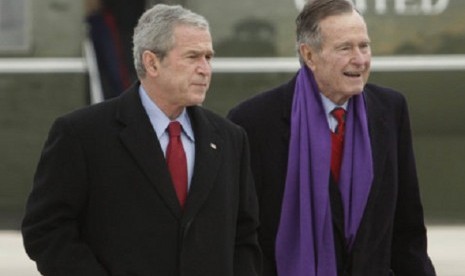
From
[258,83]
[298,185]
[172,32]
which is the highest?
[172,32]

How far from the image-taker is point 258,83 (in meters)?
7.80

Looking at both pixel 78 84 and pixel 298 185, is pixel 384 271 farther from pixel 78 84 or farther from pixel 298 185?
pixel 78 84

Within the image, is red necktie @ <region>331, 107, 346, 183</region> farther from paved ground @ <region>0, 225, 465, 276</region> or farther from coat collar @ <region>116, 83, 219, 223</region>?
paved ground @ <region>0, 225, 465, 276</region>

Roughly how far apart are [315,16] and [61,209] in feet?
3.10

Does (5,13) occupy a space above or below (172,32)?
below

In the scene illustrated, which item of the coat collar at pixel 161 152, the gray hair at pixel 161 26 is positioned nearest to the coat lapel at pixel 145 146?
the coat collar at pixel 161 152

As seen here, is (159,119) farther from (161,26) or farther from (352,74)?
(352,74)

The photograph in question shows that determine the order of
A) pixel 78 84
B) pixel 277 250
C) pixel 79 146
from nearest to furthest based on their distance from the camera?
pixel 79 146 < pixel 277 250 < pixel 78 84

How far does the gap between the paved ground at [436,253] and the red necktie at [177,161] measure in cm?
383

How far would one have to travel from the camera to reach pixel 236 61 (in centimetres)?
778

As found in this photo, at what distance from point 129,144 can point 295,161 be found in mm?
665

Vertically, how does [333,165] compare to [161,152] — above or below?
below

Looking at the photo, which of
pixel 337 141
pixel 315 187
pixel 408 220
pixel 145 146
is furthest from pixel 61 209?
pixel 408 220

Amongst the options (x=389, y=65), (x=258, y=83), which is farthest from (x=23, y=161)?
(x=389, y=65)
